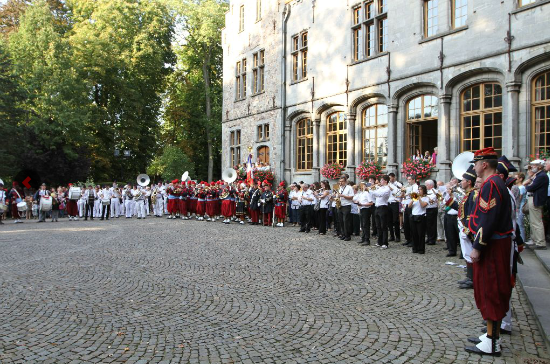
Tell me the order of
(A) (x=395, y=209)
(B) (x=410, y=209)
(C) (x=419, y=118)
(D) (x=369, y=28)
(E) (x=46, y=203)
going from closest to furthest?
(B) (x=410, y=209) → (A) (x=395, y=209) → (C) (x=419, y=118) → (D) (x=369, y=28) → (E) (x=46, y=203)

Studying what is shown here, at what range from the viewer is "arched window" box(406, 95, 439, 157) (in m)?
17.5

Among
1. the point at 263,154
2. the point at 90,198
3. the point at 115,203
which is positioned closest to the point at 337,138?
the point at 263,154

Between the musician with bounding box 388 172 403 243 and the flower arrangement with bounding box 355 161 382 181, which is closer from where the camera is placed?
the musician with bounding box 388 172 403 243

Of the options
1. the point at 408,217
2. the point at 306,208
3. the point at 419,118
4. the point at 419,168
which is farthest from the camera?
the point at 419,118

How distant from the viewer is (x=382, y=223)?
1233 cm

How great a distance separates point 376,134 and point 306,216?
5768 millimetres

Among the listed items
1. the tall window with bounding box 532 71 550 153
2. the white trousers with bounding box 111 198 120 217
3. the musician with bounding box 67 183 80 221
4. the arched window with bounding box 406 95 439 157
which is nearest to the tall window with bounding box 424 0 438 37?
the arched window with bounding box 406 95 439 157

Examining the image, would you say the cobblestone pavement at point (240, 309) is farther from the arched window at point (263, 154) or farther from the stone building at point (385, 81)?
the arched window at point (263, 154)

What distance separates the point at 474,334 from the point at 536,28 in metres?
12.4

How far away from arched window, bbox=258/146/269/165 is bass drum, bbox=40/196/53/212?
11.5 meters

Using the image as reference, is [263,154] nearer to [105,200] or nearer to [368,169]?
[105,200]

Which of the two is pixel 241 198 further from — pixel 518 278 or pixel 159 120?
pixel 159 120

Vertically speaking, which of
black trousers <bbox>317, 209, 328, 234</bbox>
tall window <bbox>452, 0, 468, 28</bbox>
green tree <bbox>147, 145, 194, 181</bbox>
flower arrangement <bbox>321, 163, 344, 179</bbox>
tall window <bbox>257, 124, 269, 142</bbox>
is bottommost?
black trousers <bbox>317, 209, 328, 234</bbox>

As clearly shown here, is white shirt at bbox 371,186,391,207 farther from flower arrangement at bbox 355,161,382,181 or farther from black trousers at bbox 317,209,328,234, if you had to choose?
flower arrangement at bbox 355,161,382,181
